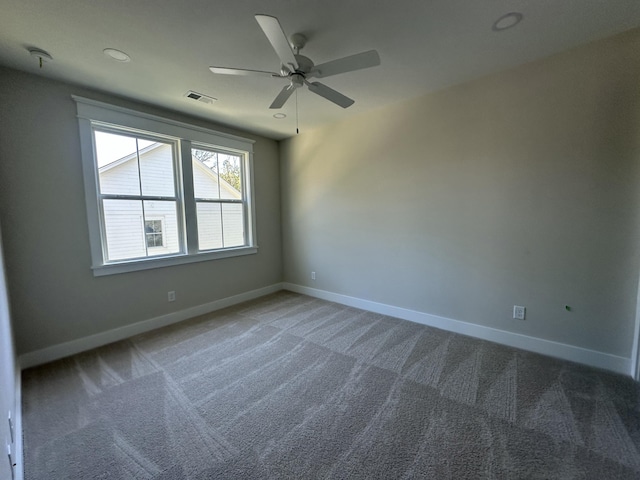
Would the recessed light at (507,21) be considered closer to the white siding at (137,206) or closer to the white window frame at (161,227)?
the white siding at (137,206)

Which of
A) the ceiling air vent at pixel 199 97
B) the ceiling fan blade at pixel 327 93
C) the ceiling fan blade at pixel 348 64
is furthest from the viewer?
the ceiling air vent at pixel 199 97

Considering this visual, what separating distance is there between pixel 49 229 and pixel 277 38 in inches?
108

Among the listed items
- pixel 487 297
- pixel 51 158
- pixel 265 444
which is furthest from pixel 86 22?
pixel 487 297

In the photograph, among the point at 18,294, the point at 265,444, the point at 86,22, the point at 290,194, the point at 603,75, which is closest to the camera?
the point at 265,444

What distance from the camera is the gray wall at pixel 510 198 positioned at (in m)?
2.10

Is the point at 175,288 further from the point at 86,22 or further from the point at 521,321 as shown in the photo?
the point at 521,321

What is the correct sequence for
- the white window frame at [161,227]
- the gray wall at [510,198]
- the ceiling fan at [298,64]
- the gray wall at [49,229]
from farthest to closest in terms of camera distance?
the white window frame at [161,227] → the gray wall at [49,229] → the gray wall at [510,198] → the ceiling fan at [298,64]

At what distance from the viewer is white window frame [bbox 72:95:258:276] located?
8.67 feet

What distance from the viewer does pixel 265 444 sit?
5.09ft

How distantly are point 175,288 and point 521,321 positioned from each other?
3961mm

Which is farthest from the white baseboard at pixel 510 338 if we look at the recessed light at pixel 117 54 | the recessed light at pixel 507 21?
the recessed light at pixel 117 54

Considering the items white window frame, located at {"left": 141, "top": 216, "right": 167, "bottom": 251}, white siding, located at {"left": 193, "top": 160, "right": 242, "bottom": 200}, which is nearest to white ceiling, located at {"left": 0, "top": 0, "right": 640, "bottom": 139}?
white siding, located at {"left": 193, "top": 160, "right": 242, "bottom": 200}

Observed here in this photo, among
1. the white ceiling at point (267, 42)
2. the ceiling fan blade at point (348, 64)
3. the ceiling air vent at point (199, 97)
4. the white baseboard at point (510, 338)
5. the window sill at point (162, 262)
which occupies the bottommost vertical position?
the white baseboard at point (510, 338)

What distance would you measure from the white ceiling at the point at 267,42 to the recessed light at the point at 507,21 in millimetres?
36
